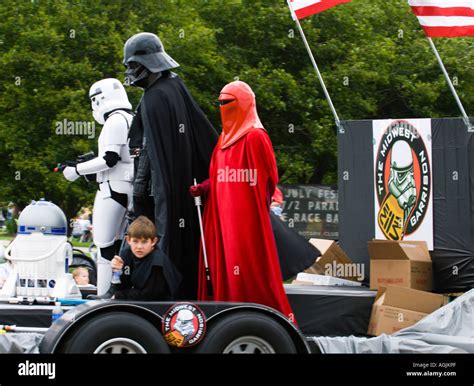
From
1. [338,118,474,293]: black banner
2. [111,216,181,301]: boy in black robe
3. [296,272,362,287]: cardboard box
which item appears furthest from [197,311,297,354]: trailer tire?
[296,272,362,287]: cardboard box

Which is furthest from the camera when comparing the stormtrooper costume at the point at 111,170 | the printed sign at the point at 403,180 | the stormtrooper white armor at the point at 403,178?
the stormtrooper white armor at the point at 403,178

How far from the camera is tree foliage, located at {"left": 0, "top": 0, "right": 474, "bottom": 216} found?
53.4ft

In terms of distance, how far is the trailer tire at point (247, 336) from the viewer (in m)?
6.14

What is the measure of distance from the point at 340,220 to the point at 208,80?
25.9ft

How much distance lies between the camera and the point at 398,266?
8.57 m

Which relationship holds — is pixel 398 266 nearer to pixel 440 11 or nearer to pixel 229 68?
pixel 440 11

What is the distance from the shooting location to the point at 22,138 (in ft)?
53.3

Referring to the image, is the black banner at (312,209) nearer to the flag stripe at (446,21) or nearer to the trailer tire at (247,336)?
the flag stripe at (446,21)

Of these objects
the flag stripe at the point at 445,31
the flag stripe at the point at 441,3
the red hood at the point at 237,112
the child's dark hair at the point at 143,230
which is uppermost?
the flag stripe at the point at 441,3

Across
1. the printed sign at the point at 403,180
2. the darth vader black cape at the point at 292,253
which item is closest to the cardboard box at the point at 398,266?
the printed sign at the point at 403,180

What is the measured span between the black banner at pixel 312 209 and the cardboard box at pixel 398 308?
424 inches

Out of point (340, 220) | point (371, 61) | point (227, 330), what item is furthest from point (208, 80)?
point (227, 330)

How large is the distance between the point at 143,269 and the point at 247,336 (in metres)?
0.80

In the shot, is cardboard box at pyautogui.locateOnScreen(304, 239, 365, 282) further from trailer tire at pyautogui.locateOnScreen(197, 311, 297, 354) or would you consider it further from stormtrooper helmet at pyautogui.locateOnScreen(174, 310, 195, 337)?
stormtrooper helmet at pyautogui.locateOnScreen(174, 310, 195, 337)
